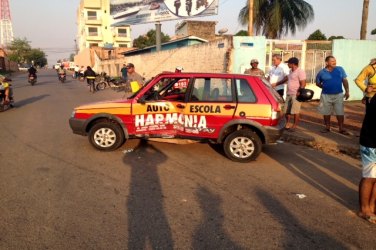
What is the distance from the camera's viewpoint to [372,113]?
3533mm

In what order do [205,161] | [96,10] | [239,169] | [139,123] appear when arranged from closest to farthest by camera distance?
[239,169], [205,161], [139,123], [96,10]

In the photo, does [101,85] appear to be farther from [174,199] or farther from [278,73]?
[174,199]

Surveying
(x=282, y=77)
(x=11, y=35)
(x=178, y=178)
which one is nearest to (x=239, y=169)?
(x=178, y=178)

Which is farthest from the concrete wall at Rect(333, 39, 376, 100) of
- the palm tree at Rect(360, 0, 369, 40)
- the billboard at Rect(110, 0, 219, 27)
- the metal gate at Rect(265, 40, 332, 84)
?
the billboard at Rect(110, 0, 219, 27)

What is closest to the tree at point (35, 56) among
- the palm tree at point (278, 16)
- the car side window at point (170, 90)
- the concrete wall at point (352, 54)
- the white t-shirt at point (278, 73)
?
the palm tree at point (278, 16)

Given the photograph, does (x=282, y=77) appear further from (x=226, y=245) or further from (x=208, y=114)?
(x=226, y=245)

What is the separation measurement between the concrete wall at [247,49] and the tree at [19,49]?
109 metres

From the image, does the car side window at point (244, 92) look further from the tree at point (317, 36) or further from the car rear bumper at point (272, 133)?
the tree at point (317, 36)

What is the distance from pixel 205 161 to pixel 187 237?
8.81ft

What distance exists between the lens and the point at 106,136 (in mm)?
6465

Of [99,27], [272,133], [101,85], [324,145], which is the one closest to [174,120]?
→ [272,133]

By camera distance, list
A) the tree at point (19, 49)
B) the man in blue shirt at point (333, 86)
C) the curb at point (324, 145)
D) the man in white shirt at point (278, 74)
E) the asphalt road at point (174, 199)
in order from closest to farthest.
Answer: the asphalt road at point (174, 199) → the curb at point (324, 145) → the man in blue shirt at point (333, 86) → the man in white shirt at point (278, 74) → the tree at point (19, 49)

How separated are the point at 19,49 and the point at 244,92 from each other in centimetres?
11769

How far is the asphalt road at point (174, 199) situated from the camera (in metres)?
3.32
